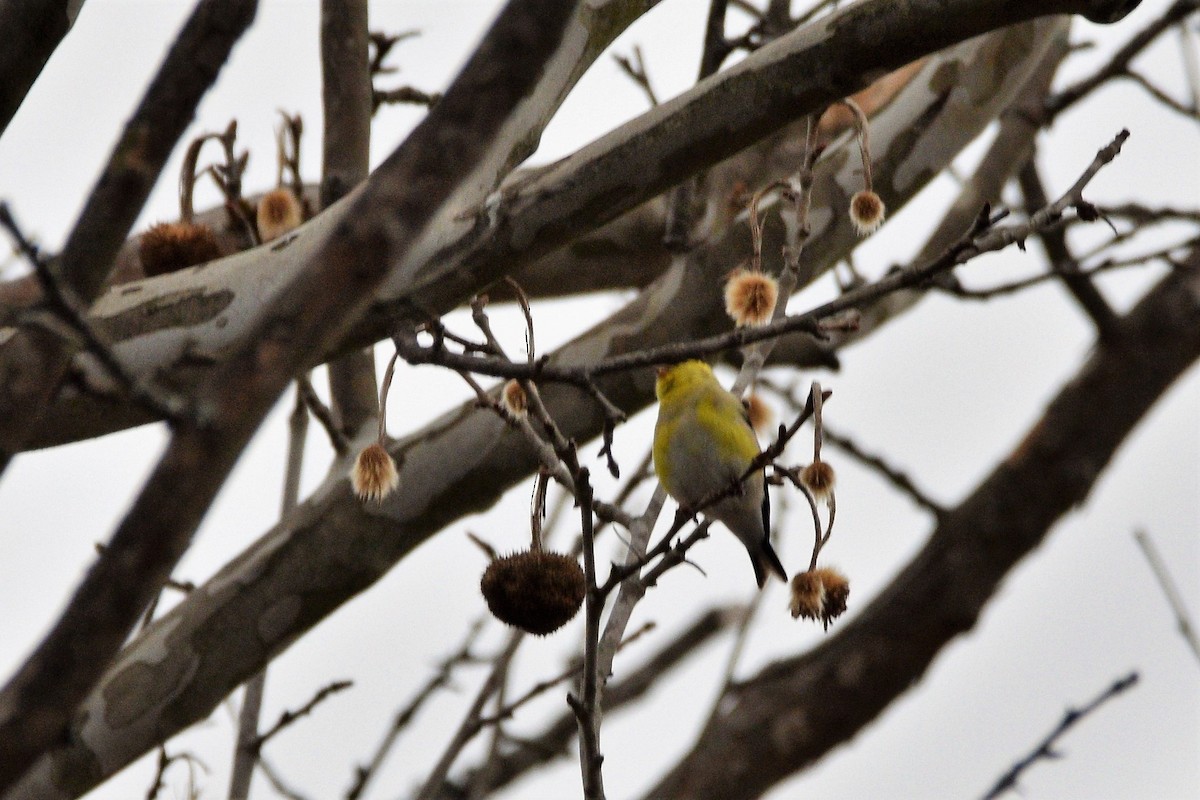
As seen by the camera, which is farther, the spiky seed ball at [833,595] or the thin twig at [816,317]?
the spiky seed ball at [833,595]

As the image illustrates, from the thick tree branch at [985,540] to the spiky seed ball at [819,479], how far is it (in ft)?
10.6

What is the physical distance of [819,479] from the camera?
87.5 inches

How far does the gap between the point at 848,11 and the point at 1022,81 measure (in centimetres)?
176

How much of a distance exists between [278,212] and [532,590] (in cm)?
145

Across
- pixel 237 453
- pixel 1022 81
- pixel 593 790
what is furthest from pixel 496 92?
Answer: pixel 1022 81

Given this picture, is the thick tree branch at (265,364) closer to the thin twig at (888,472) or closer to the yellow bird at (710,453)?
the yellow bird at (710,453)

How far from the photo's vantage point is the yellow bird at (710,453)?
9.45ft

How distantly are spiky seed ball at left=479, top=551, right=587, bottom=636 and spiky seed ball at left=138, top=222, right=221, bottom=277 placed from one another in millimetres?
1331

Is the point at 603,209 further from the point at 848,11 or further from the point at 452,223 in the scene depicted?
the point at 848,11

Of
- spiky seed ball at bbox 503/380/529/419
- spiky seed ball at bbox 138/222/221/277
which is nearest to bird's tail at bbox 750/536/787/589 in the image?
spiky seed ball at bbox 503/380/529/419

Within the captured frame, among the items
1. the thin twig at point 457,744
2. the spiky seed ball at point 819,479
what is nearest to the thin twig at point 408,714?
the thin twig at point 457,744

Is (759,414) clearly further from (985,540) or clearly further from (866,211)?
(985,540)

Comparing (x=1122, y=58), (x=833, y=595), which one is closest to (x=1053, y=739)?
(x=833, y=595)

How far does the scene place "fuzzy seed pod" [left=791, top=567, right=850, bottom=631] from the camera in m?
2.18
